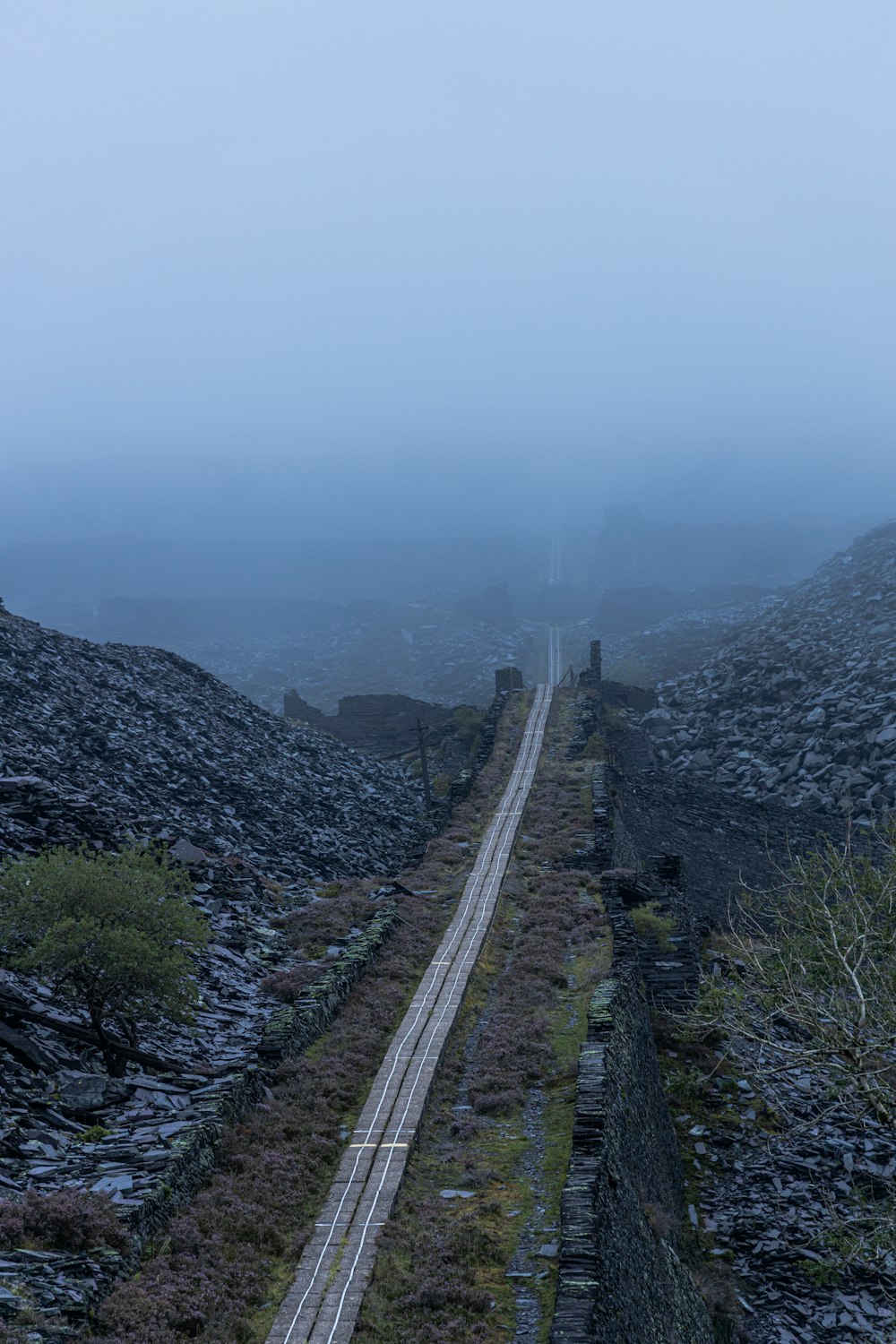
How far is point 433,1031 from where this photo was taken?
17719mm

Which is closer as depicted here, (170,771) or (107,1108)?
(107,1108)

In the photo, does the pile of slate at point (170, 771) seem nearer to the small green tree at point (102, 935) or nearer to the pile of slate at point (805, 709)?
the small green tree at point (102, 935)

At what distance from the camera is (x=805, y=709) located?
5350 centimetres

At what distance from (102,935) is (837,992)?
38.6 feet

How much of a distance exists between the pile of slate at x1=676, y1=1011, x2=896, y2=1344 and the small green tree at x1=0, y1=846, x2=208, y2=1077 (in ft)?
28.7

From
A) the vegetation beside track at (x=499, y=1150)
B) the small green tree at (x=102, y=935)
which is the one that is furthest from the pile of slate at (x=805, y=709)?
the small green tree at (x=102, y=935)

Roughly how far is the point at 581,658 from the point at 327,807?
64768 mm

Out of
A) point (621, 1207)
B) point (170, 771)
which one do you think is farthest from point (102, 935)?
point (170, 771)

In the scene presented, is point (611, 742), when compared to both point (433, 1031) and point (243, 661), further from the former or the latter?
point (243, 661)

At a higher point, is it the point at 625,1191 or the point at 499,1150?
the point at 499,1150

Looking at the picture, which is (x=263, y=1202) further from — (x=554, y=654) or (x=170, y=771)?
(x=554, y=654)

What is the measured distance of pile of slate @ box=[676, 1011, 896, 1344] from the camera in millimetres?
14219

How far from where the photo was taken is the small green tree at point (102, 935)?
14828 mm

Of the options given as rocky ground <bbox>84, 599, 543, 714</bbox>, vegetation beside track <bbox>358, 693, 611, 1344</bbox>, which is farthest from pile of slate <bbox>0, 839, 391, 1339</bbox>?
rocky ground <bbox>84, 599, 543, 714</bbox>
